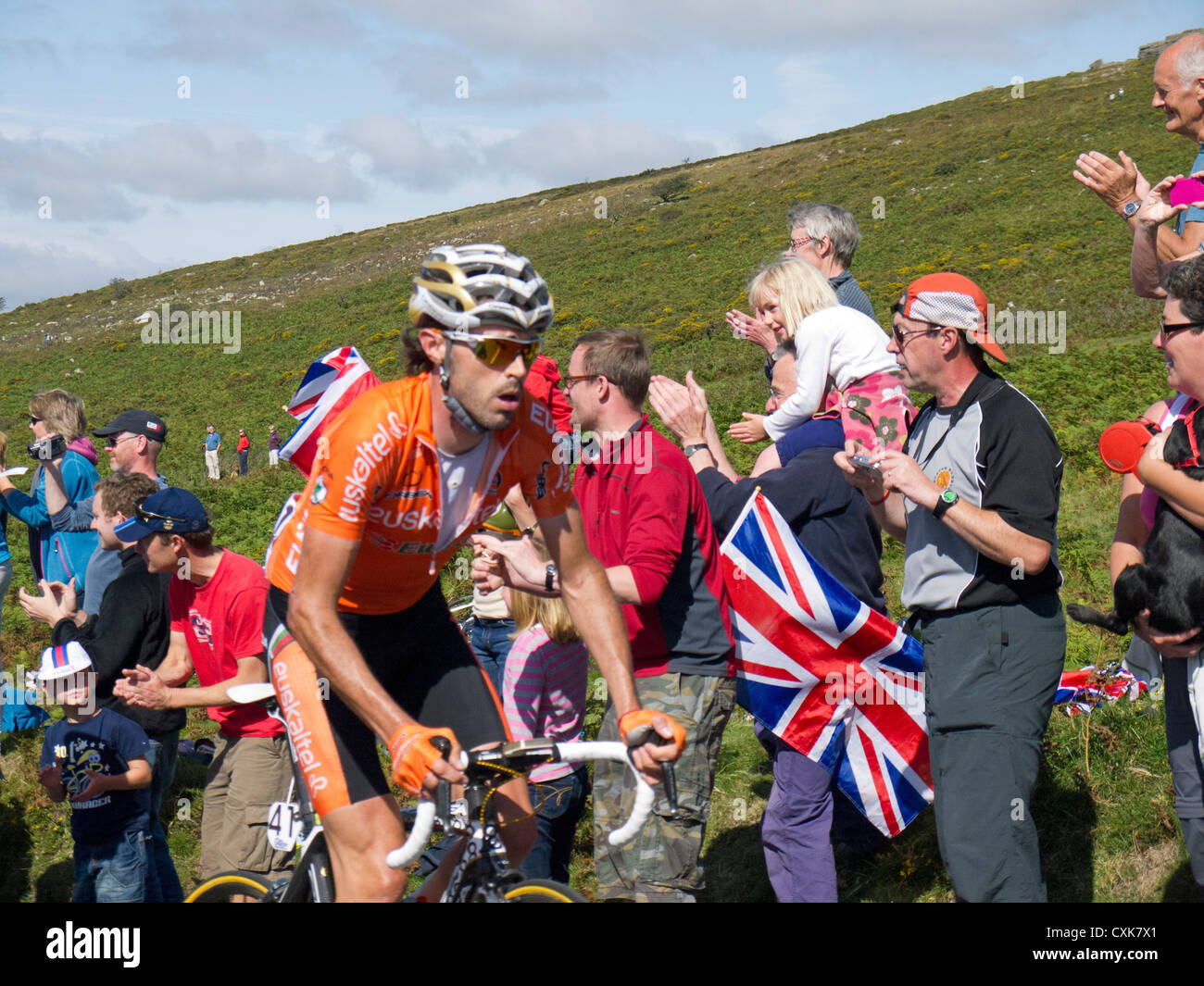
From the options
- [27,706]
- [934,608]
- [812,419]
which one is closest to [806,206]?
[812,419]

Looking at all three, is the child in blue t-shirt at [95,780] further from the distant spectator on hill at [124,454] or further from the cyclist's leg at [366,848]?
the cyclist's leg at [366,848]

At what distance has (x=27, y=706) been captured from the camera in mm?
9453

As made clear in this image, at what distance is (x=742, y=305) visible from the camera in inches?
1650

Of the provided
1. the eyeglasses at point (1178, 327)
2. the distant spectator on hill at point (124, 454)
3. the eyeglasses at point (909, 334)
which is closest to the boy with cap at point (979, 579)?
the eyeglasses at point (909, 334)

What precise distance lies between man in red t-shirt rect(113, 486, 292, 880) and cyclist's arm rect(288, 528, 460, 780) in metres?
2.53

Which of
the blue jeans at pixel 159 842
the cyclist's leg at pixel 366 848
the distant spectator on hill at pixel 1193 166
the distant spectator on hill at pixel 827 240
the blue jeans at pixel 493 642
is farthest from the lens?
the blue jeans at pixel 493 642

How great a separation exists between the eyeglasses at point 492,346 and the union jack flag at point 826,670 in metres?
2.33

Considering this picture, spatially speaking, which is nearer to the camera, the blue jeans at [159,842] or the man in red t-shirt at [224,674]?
the man in red t-shirt at [224,674]

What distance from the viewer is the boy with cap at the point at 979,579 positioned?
418cm

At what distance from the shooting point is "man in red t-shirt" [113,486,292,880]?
18.4ft

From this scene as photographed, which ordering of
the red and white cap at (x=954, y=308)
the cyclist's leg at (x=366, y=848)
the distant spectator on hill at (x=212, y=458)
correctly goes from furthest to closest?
the distant spectator on hill at (x=212, y=458)
the red and white cap at (x=954, y=308)
the cyclist's leg at (x=366, y=848)

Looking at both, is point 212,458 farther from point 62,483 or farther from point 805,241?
point 805,241

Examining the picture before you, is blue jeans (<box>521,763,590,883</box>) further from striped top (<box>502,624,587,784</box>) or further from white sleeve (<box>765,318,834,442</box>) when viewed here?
white sleeve (<box>765,318,834,442</box>)

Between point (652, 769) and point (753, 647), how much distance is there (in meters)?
2.25
